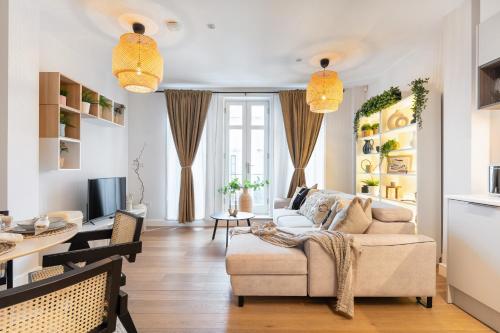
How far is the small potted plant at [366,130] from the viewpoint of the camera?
179 inches

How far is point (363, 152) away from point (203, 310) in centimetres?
386

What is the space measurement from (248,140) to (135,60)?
313 cm

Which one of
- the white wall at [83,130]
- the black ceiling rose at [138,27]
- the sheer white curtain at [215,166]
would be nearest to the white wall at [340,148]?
the sheer white curtain at [215,166]

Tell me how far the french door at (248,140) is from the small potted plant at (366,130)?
70.5 inches

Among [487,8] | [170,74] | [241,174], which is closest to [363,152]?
[241,174]

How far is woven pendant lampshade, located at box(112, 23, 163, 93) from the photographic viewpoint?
2459 millimetres

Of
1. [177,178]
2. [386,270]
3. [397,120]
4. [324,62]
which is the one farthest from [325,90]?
[177,178]

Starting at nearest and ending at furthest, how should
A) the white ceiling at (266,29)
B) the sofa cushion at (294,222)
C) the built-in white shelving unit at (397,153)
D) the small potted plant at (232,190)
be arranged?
the white ceiling at (266,29)
the sofa cushion at (294,222)
the built-in white shelving unit at (397,153)
the small potted plant at (232,190)

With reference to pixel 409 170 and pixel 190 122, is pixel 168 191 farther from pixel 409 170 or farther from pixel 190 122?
pixel 409 170

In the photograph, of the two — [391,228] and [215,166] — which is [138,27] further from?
[391,228]

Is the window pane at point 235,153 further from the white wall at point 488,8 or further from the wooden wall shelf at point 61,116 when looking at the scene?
the white wall at point 488,8

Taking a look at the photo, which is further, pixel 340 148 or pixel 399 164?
pixel 340 148

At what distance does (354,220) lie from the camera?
240cm

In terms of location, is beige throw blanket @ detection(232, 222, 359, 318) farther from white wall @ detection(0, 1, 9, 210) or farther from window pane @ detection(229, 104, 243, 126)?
window pane @ detection(229, 104, 243, 126)
